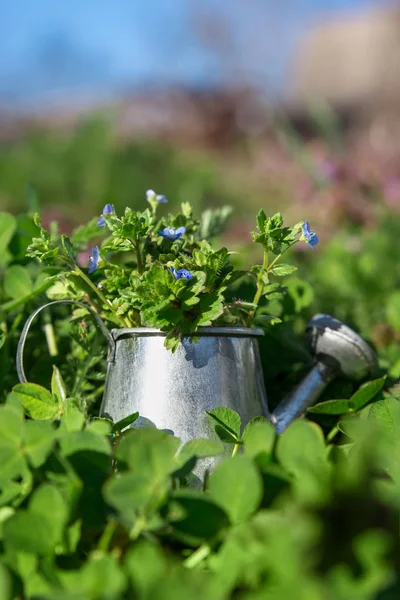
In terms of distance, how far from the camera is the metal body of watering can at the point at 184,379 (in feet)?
3.50

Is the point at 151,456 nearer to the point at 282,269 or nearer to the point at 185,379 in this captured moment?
the point at 185,379

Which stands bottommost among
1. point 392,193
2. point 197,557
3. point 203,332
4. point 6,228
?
point 197,557

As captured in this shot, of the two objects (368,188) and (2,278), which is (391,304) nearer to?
(2,278)

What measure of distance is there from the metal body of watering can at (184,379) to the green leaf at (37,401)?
0.21 feet

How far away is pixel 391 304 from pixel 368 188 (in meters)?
1.83

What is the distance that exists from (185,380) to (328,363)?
0.94 feet

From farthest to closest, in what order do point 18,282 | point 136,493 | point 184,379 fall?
point 18,282
point 184,379
point 136,493

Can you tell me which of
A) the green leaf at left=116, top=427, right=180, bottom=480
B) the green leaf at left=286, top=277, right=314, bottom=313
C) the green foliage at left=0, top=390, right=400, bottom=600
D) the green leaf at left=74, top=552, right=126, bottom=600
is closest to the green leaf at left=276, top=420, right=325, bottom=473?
the green foliage at left=0, top=390, right=400, bottom=600

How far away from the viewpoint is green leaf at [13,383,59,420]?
1051 millimetres

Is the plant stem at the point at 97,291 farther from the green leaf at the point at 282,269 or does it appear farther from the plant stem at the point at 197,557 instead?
the plant stem at the point at 197,557

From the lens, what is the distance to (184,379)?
1.08 metres

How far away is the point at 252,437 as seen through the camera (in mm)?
847

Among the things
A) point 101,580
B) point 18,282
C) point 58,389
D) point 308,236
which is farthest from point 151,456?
point 18,282

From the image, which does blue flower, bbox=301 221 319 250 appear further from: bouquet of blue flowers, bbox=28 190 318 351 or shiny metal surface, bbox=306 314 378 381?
shiny metal surface, bbox=306 314 378 381
